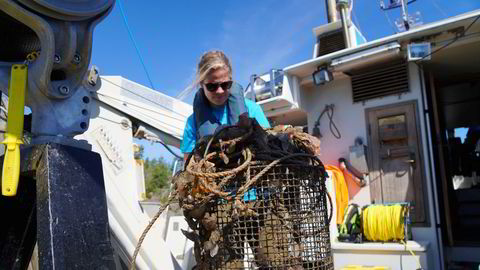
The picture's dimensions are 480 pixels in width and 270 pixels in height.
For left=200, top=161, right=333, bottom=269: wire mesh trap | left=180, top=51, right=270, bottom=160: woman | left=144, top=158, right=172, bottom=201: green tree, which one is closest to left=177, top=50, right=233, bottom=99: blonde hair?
left=180, top=51, right=270, bottom=160: woman

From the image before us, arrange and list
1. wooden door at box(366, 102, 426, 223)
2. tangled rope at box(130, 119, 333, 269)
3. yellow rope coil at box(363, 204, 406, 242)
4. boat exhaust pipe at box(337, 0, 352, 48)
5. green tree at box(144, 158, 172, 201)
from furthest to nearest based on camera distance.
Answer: green tree at box(144, 158, 172, 201) < boat exhaust pipe at box(337, 0, 352, 48) < wooden door at box(366, 102, 426, 223) < yellow rope coil at box(363, 204, 406, 242) < tangled rope at box(130, 119, 333, 269)

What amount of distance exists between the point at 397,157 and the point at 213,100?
4408 millimetres

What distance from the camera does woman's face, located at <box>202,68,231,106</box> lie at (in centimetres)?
191

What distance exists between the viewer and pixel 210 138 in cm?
156

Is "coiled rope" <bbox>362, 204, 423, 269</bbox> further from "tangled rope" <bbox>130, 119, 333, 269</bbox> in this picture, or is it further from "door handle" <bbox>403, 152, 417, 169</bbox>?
"tangled rope" <bbox>130, 119, 333, 269</bbox>

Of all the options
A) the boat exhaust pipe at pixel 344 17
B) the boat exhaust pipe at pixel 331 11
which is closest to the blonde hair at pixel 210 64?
the boat exhaust pipe at pixel 344 17

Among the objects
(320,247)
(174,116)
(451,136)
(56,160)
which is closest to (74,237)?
(56,160)

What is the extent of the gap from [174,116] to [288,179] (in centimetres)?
275

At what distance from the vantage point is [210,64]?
6.29 feet

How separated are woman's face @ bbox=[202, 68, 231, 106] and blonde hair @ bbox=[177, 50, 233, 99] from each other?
2 cm

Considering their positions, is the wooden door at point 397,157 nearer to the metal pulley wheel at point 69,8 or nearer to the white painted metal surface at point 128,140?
the white painted metal surface at point 128,140

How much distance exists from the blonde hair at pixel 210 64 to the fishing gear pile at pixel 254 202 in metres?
0.48

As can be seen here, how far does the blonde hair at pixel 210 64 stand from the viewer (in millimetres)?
1912

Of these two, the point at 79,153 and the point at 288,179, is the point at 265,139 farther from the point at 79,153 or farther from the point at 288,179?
the point at 79,153
